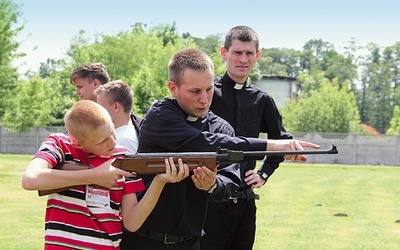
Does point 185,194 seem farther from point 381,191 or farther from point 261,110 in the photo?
point 381,191

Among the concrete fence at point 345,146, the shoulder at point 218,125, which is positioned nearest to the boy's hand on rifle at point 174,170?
the shoulder at point 218,125

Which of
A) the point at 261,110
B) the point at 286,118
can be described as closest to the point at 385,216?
the point at 261,110

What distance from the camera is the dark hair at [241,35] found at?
19.9ft

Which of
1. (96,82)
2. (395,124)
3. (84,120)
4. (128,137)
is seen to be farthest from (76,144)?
(395,124)

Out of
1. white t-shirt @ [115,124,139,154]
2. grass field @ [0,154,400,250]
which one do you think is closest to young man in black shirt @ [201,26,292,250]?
white t-shirt @ [115,124,139,154]

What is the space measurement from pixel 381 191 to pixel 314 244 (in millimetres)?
12353

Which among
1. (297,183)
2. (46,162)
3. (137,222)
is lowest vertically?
(297,183)

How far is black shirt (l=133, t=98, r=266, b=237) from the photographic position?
4070 millimetres

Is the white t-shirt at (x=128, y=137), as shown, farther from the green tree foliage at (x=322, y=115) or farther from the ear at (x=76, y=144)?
the green tree foliage at (x=322, y=115)

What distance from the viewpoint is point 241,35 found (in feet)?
19.9

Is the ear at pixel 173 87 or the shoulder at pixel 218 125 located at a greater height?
the ear at pixel 173 87

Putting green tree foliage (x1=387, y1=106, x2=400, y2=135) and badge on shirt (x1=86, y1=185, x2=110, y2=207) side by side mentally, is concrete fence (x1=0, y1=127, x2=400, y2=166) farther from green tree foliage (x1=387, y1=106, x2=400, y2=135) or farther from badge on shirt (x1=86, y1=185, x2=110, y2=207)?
badge on shirt (x1=86, y1=185, x2=110, y2=207)

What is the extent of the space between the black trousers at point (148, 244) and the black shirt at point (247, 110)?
5.32 feet

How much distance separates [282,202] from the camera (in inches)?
734
